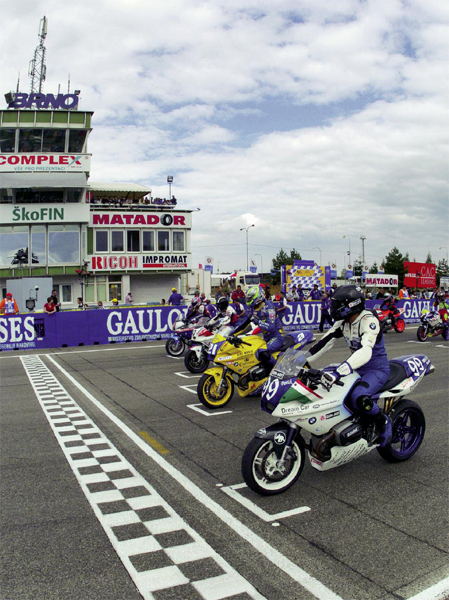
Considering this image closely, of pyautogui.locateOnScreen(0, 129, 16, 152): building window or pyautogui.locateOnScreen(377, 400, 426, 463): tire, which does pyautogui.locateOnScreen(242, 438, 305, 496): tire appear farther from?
pyautogui.locateOnScreen(0, 129, 16, 152): building window

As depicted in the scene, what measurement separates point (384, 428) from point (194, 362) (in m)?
7.31

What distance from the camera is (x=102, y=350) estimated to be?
17.1 metres

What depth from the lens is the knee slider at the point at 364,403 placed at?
4852mm

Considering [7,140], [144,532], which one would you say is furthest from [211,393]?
[7,140]

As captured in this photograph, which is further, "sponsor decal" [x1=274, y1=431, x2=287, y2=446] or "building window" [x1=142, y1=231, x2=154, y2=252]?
"building window" [x1=142, y1=231, x2=154, y2=252]

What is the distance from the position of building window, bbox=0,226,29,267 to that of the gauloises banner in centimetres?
2415

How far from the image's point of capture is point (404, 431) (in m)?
5.74

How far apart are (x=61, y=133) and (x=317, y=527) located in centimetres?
4149

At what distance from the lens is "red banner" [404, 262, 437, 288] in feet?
203

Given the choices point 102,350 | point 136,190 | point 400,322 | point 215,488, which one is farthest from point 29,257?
point 215,488

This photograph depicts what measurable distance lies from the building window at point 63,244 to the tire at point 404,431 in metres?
38.7

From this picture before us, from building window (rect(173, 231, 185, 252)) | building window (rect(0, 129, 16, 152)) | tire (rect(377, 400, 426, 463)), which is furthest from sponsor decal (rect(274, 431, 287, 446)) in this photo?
building window (rect(0, 129, 16, 152))

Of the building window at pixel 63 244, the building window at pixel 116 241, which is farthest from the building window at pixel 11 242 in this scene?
the building window at pixel 116 241

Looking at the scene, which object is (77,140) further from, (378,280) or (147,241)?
(378,280)
